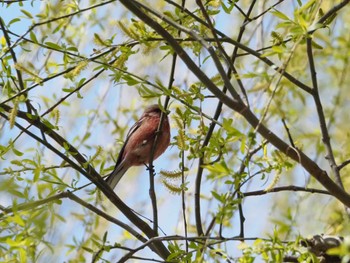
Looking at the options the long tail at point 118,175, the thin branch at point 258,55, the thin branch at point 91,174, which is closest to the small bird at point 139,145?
the long tail at point 118,175

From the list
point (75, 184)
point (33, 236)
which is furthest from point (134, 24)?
point (33, 236)

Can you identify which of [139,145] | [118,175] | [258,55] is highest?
[139,145]

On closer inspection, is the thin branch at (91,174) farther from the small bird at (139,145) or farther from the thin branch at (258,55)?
the small bird at (139,145)

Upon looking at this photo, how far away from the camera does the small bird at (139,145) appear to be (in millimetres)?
4043

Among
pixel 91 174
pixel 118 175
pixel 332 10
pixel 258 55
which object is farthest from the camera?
pixel 118 175

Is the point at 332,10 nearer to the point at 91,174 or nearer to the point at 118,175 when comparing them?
the point at 91,174

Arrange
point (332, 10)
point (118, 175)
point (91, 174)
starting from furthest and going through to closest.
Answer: point (118, 175), point (91, 174), point (332, 10)

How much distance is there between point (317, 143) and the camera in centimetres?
356

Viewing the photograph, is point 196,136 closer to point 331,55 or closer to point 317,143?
point 317,143

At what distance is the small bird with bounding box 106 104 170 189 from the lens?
4043 mm

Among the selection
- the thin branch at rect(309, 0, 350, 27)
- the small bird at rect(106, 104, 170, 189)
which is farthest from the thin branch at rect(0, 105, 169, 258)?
the small bird at rect(106, 104, 170, 189)

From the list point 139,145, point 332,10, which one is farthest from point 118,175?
point 332,10

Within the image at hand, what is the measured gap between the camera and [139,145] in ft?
13.8

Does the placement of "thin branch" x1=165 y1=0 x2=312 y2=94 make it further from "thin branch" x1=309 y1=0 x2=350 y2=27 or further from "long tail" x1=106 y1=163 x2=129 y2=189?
"long tail" x1=106 y1=163 x2=129 y2=189
